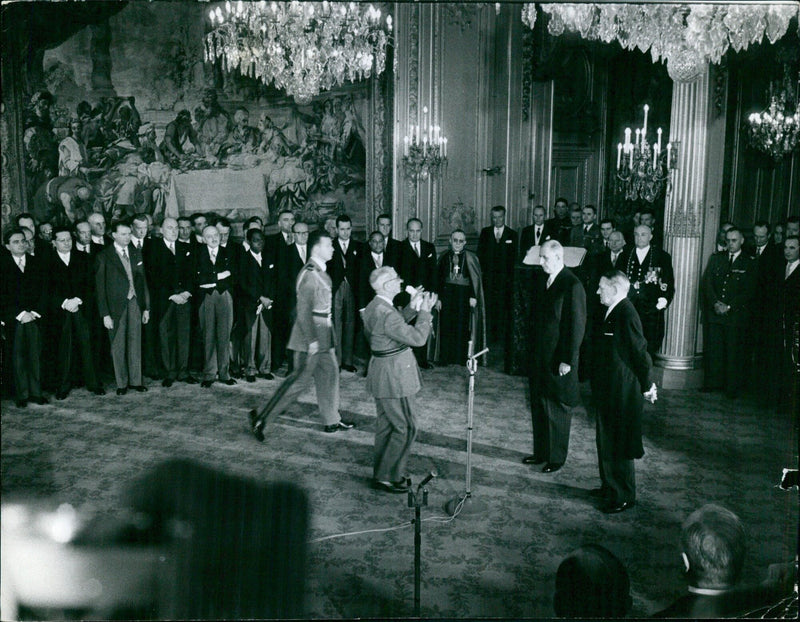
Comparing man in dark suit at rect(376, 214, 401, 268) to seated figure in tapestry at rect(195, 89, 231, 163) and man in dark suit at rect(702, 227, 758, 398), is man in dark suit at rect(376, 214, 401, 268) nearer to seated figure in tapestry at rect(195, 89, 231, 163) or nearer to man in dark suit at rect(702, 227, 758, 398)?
seated figure in tapestry at rect(195, 89, 231, 163)

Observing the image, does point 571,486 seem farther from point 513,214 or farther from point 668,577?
point 513,214

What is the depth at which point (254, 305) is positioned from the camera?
8.89 m

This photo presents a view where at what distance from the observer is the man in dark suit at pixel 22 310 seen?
773 centimetres

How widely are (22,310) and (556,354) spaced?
17.4ft

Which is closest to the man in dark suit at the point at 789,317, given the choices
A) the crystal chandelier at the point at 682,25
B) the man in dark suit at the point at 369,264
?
the crystal chandelier at the point at 682,25

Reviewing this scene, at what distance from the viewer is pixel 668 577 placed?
459 cm

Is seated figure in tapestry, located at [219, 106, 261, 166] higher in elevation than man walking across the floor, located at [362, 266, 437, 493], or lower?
higher

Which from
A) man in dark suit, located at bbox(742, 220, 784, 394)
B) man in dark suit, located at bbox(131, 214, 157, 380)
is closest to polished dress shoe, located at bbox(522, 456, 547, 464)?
man in dark suit, located at bbox(742, 220, 784, 394)

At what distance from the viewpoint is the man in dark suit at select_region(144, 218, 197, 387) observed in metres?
8.60

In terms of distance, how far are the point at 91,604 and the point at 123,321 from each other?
447cm

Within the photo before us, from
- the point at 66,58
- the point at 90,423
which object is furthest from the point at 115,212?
the point at 90,423

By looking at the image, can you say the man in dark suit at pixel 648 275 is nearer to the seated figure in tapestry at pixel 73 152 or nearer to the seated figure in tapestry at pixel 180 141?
the seated figure in tapestry at pixel 180 141

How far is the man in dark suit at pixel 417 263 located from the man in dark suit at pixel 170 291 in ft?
8.57

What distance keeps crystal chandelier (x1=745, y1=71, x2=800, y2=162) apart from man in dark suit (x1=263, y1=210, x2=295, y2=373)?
595 cm
